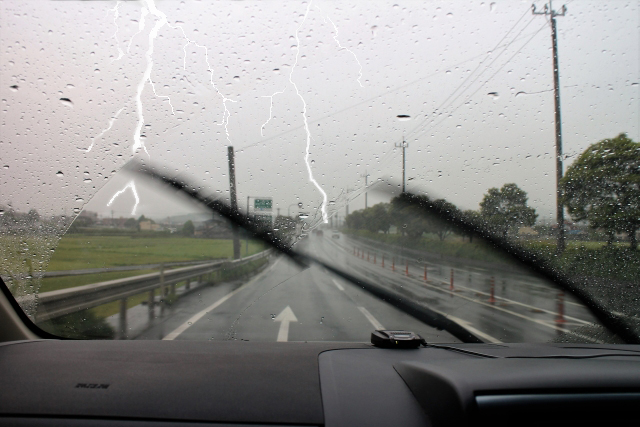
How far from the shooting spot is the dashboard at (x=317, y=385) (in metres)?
2.10

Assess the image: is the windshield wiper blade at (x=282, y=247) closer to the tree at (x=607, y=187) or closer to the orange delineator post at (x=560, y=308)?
the orange delineator post at (x=560, y=308)

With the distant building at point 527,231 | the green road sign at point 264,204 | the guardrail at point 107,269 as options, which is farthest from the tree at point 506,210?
the guardrail at point 107,269

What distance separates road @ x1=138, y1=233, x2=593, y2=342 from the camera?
4.56m

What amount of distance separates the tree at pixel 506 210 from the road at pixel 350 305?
2.67ft

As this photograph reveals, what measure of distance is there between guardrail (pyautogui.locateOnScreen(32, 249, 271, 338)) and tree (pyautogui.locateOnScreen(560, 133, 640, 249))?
3.35 m

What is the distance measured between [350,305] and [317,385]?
273 centimetres

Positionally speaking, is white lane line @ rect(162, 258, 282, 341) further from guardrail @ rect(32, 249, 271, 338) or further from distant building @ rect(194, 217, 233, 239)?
distant building @ rect(194, 217, 233, 239)

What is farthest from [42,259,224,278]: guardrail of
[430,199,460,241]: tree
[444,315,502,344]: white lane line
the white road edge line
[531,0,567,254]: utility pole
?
[531,0,567,254]: utility pole

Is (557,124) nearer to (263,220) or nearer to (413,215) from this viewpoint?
(413,215)

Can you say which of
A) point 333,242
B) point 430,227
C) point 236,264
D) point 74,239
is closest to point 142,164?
point 74,239

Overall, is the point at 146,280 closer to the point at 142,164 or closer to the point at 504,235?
the point at 142,164

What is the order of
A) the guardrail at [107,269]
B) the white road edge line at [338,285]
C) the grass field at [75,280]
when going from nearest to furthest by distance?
the grass field at [75,280] → the guardrail at [107,269] → the white road edge line at [338,285]

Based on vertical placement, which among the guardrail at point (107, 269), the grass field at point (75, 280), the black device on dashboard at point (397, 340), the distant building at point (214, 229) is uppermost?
the distant building at point (214, 229)

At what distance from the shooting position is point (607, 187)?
13.5 feet
